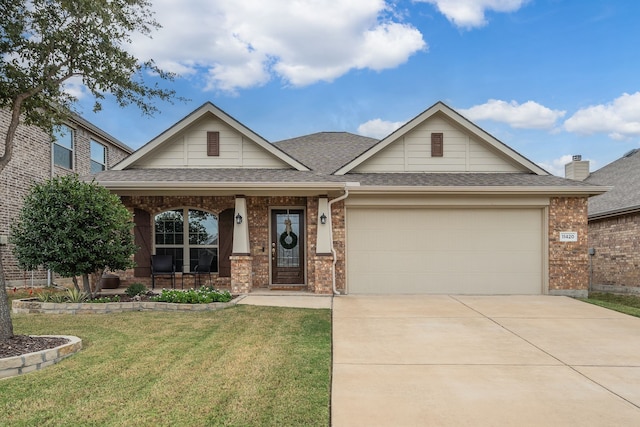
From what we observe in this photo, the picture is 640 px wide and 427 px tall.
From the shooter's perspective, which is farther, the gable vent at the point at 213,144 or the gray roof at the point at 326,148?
the gray roof at the point at 326,148

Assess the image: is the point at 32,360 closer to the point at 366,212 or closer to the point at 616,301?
the point at 366,212

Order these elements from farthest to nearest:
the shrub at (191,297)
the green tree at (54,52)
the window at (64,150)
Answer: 1. the window at (64,150)
2. the shrub at (191,297)
3. the green tree at (54,52)

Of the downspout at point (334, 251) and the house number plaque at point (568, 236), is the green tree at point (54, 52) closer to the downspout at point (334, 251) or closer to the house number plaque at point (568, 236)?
the downspout at point (334, 251)

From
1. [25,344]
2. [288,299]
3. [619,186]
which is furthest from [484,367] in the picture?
[619,186]

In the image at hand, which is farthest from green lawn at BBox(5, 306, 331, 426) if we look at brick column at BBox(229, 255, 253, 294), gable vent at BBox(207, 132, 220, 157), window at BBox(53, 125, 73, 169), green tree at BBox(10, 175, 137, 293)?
window at BBox(53, 125, 73, 169)

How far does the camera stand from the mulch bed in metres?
5.14

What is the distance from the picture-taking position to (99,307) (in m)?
8.52

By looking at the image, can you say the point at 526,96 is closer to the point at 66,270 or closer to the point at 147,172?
the point at 147,172

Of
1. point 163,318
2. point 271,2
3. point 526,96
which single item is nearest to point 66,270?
point 163,318

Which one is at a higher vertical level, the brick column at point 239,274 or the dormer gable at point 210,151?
the dormer gable at point 210,151

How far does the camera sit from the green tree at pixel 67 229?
27.6 feet

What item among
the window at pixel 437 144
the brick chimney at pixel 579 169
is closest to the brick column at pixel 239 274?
the window at pixel 437 144

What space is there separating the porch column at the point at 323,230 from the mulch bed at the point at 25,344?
6.18 meters

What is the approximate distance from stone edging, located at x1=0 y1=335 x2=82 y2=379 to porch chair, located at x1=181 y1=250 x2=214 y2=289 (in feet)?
19.9
